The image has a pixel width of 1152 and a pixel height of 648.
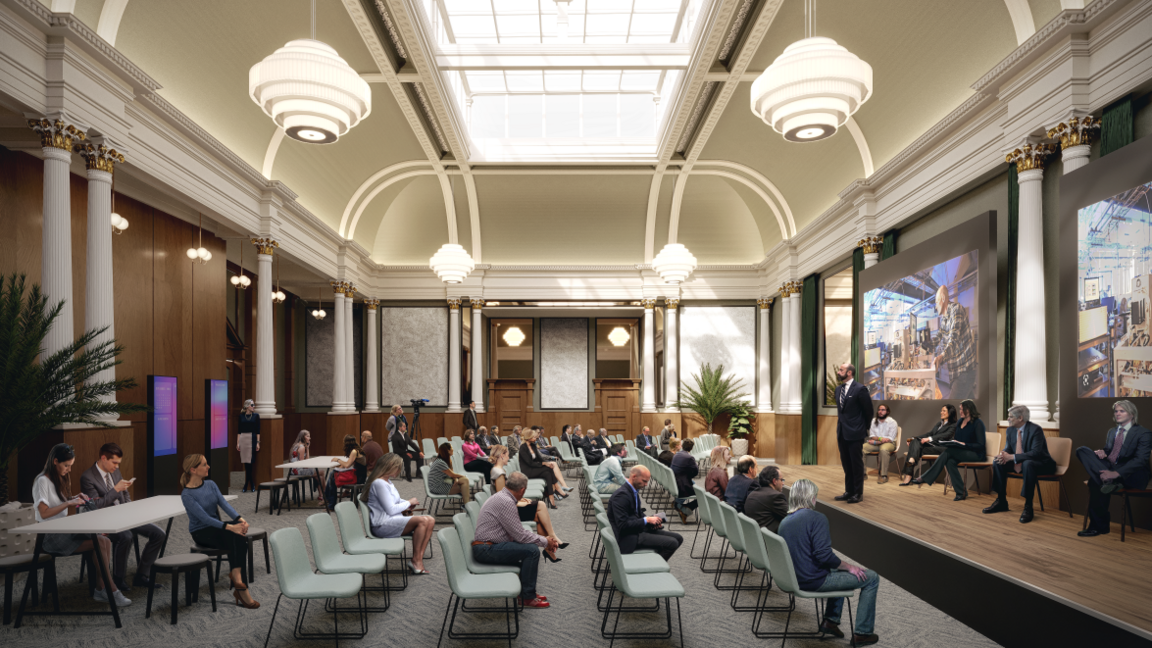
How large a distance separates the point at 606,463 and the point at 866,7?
6798mm

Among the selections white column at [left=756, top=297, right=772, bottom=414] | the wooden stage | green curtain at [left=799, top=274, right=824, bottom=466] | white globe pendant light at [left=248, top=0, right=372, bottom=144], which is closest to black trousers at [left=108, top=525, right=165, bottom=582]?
white globe pendant light at [left=248, top=0, right=372, bottom=144]

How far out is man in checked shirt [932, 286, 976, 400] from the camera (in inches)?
340

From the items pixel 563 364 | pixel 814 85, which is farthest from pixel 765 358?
pixel 814 85

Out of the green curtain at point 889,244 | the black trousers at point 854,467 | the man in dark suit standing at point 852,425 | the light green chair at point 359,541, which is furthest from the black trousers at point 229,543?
the green curtain at point 889,244

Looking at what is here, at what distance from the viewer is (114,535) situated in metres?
5.55

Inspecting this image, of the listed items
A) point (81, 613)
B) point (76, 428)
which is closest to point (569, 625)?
point (81, 613)

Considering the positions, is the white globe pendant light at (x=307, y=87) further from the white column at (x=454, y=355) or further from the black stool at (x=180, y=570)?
the white column at (x=454, y=355)

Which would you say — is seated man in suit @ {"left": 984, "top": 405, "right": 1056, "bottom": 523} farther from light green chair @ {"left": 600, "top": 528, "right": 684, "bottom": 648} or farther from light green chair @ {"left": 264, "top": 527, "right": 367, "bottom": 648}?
light green chair @ {"left": 264, "top": 527, "right": 367, "bottom": 648}

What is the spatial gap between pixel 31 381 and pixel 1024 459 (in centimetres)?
865

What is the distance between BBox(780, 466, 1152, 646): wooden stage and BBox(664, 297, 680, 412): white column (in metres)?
10.1

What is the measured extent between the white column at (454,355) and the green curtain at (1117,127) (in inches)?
562

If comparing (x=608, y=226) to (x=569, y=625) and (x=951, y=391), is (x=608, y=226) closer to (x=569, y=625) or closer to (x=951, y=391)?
(x=951, y=391)

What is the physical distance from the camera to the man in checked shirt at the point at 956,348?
8648 millimetres

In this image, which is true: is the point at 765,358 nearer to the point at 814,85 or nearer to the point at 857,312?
the point at 857,312
